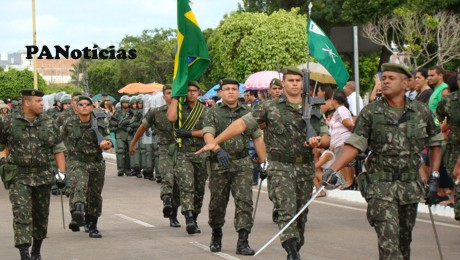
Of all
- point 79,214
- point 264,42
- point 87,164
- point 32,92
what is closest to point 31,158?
point 32,92

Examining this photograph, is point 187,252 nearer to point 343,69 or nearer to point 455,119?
point 455,119

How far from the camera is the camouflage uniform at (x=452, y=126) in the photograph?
1187 cm

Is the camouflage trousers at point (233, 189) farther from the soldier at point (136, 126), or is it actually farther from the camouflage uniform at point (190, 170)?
the soldier at point (136, 126)

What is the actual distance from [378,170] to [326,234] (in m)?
4.98

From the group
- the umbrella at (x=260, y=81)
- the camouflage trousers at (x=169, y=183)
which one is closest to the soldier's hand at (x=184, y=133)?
the camouflage trousers at (x=169, y=183)

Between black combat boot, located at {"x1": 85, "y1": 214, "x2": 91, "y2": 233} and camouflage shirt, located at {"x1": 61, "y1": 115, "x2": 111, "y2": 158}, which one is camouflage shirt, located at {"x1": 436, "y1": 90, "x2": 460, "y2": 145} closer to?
camouflage shirt, located at {"x1": 61, "y1": 115, "x2": 111, "y2": 158}

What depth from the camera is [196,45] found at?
591 inches

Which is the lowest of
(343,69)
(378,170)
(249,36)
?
(378,170)

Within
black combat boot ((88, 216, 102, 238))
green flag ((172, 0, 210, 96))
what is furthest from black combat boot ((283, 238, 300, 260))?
green flag ((172, 0, 210, 96))

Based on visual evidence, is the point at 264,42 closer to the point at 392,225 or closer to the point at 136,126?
the point at 136,126

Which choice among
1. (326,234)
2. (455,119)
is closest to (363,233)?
(326,234)

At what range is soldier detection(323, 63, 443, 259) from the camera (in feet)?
28.5

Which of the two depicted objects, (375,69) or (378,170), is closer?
(378,170)

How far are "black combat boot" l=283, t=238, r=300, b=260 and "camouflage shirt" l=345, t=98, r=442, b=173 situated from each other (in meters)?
1.56
